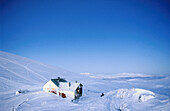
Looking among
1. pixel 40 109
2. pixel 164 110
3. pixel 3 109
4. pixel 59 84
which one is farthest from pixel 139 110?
pixel 3 109

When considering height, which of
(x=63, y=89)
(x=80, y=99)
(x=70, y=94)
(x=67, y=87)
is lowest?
(x=80, y=99)

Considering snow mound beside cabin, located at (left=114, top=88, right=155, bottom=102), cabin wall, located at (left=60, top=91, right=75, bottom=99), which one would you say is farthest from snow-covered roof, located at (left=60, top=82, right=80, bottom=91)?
snow mound beside cabin, located at (left=114, top=88, right=155, bottom=102)

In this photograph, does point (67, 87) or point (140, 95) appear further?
point (67, 87)

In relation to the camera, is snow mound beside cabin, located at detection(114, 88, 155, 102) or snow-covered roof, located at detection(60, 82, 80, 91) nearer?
snow mound beside cabin, located at detection(114, 88, 155, 102)

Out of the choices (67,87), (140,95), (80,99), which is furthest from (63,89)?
(140,95)

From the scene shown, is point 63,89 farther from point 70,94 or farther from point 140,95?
point 140,95

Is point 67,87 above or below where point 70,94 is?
above

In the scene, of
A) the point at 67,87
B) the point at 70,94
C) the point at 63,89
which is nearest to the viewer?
the point at 70,94

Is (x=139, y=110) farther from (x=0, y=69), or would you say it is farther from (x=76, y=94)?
(x=0, y=69)

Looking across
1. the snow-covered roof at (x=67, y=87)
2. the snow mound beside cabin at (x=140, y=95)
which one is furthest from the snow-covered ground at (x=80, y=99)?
the snow-covered roof at (x=67, y=87)

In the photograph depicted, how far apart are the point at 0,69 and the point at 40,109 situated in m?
62.9

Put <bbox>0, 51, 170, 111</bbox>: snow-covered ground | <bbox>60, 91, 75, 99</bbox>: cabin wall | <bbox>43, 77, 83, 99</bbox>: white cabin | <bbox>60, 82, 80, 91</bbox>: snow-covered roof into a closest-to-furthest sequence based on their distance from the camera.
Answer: <bbox>0, 51, 170, 111</bbox>: snow-covered ground → <bbox>60, 91, 75, 99</bbox>: cabin wall → <bbox>43, 77, 83, 99</bbox>: white cabin → <bbox>60, 82, 80, 91</bbox>: snow-covered roof

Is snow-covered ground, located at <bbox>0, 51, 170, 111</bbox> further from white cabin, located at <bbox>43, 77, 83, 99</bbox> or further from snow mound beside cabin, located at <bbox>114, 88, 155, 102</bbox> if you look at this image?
white cabin, located at <bbox>43, 77, 83, 99</bbox>

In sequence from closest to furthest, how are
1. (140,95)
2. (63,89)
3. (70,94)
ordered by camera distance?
(140,95)
(70,94)
(63,89)
